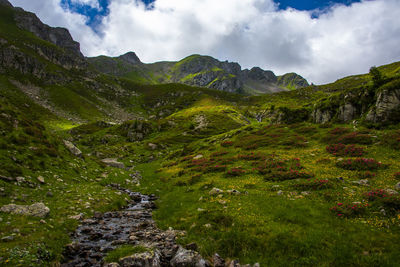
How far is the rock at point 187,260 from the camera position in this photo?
8.90 metres

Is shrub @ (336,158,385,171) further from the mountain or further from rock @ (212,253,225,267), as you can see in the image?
rock @ (212,253,225,267)

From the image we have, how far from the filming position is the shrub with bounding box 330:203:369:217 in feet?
38.2

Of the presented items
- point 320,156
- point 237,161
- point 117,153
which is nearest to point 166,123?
point 117,153

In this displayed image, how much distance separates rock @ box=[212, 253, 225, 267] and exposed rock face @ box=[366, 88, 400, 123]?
122 ft

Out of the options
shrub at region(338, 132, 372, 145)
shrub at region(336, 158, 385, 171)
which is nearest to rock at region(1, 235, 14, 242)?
shrub at region(336, 158, 385, 171)

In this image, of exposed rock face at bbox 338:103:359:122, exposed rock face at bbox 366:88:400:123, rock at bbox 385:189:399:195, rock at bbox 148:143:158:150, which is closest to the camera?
rock at bbox 385:189:399:195

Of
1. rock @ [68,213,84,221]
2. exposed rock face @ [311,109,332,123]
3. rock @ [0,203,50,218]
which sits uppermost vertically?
exposed rock face @ [311,109,332,123]

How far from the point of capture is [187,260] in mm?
9000

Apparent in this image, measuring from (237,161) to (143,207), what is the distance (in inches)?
680

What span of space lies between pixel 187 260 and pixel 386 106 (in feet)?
130

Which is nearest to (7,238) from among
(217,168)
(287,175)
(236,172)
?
(236,172)

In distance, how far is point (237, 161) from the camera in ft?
104

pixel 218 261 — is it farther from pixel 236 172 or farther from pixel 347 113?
pixel 347 113

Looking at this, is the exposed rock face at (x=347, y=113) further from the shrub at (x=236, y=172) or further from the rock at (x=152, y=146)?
the rock at (x=152, y=146)
